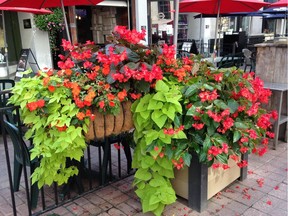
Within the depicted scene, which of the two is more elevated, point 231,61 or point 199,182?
point 231,61

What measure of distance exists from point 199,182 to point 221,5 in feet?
12.1

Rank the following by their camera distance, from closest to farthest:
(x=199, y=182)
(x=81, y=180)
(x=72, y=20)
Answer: (x=199, y=182), (x=81, y=180), (x=72, y=20)

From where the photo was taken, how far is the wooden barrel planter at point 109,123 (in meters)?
2.19

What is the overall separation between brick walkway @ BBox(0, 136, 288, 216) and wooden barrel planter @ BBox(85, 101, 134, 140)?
81 centimetres

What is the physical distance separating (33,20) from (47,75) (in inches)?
229

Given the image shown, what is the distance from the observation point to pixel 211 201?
108 inches

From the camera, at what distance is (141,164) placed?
2.38 metres

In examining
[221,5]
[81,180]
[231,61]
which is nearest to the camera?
[81,180]

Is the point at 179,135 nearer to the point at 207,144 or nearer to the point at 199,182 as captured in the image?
the point at 207,144

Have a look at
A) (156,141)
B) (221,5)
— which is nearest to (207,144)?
(156,141)

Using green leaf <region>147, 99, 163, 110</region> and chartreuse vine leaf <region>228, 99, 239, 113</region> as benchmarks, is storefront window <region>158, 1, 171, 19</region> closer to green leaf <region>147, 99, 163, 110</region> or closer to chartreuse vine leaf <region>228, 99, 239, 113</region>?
chartreuse vine leaf <region>228, 99, 239, 113</region>

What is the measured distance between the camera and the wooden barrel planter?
2.19m

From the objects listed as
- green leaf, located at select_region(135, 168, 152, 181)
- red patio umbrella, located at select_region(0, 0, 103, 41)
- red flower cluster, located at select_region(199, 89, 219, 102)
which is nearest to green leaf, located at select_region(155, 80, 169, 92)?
red flower cluster, located at select_region(199, 89, 219, 102)

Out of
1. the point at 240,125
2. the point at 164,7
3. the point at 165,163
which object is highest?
the point at 164,7
